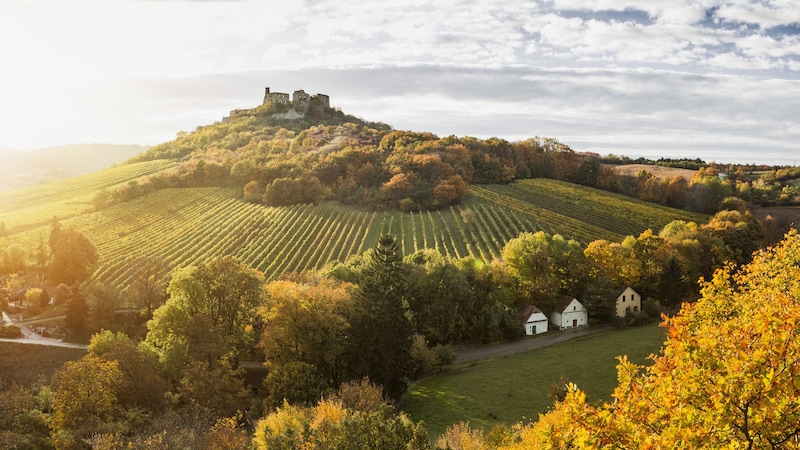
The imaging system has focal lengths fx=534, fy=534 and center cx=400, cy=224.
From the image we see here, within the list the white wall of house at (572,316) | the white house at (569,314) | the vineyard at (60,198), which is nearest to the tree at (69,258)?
the vineyard at (60,198)

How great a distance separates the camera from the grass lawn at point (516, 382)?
32344mm

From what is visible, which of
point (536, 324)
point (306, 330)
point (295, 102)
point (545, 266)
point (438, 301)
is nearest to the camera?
point (306, 330)

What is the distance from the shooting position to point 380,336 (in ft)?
113

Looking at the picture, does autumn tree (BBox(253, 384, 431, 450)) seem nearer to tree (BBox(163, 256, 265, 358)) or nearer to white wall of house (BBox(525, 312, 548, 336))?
tree (BBox(163, 256, 265, 358))

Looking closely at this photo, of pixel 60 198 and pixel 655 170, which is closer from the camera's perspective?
pixel 60 198

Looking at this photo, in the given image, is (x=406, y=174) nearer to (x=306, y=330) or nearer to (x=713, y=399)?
(x=306, y=330)

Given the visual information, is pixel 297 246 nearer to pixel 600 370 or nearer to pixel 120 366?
pixel 120 366

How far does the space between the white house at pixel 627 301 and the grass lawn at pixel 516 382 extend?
6041 millimetres

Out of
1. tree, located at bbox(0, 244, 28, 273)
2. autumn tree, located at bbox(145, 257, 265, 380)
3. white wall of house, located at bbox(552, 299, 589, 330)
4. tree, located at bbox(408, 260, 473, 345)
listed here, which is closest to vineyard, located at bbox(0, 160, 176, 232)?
tree, located at bbox(0, 244, 28, 273)

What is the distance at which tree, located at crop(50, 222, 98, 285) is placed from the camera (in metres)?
49.9

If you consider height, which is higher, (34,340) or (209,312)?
(209,312)

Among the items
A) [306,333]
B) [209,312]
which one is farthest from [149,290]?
[306,333]

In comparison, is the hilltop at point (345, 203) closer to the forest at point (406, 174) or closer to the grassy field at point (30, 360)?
the forest at point (406, 174)

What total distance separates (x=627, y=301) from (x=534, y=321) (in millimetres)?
10553
